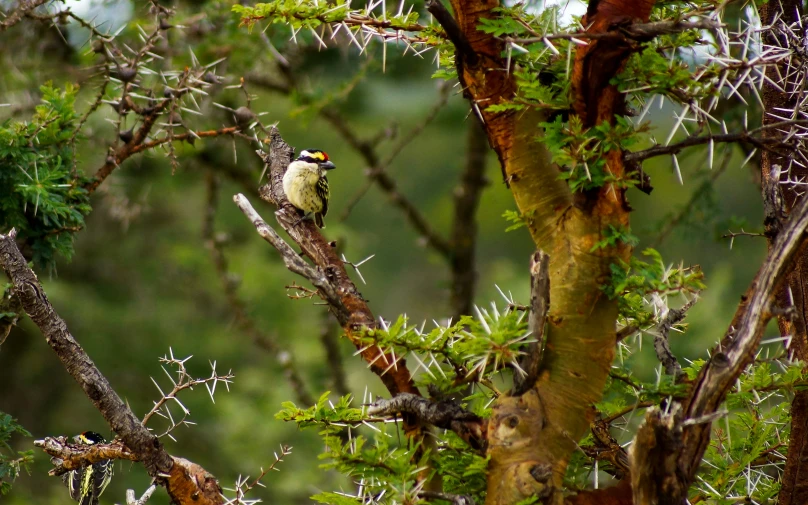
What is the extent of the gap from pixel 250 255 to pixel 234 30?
19.7 ft

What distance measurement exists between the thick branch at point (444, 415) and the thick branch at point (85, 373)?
33.3 inches

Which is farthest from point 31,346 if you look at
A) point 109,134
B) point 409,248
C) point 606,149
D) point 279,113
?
point 606,149

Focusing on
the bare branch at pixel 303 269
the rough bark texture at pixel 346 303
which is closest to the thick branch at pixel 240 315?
the rough bark texture at pixel 346 303

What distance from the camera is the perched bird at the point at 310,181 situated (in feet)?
17.0

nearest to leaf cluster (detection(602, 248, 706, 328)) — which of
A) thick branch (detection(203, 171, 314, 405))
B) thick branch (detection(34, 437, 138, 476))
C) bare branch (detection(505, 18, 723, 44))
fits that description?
bare branch (detection(505, 18, 723, 44))

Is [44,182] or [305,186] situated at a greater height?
[44,182]

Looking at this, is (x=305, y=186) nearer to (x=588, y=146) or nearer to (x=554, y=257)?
(x=554, y=257)

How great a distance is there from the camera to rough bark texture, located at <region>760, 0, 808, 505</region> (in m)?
2.85

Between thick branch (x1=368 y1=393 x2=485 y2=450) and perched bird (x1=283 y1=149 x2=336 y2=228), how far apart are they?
8.85ft

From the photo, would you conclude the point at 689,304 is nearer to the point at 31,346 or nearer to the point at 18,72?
the point at 18,72

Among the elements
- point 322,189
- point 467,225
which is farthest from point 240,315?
point 467,225

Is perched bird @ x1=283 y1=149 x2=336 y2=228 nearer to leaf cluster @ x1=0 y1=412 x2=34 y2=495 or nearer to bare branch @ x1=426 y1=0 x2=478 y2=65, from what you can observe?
leaf cluster @ x1=0 y1=412 x2=34 y2=495

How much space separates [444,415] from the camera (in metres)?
2.50

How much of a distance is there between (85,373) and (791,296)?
2.59 meters
